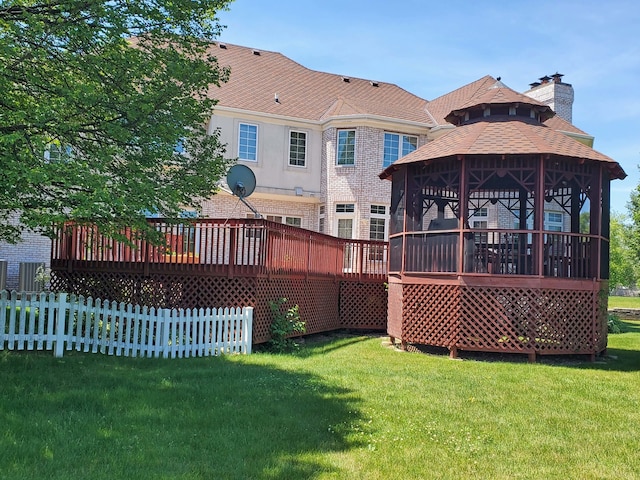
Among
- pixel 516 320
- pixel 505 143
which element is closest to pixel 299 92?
pixel 505 143

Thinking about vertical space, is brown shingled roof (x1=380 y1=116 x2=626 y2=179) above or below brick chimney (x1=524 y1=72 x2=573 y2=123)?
below

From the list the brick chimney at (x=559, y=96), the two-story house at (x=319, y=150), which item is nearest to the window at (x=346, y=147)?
the two-story house at (x=319, y=150)

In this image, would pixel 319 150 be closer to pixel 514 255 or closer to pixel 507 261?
pixel 514 255

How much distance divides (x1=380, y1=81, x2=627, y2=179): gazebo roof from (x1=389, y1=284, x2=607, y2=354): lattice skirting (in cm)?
284

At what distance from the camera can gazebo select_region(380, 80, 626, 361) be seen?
11.4 metres

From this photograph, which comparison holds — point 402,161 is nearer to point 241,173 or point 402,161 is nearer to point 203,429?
point 241,173

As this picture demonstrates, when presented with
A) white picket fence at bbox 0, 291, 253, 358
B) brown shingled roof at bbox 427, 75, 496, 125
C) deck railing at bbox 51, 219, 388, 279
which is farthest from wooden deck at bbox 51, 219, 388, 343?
brown shingled roof at bbox 427, 75, 496, 125

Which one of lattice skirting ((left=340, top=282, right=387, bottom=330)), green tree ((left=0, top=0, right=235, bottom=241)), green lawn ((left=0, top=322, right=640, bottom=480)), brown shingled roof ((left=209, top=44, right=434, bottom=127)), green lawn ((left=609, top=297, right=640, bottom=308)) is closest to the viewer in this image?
green lawn ((left=0, top=322, right=640, bottom=480))

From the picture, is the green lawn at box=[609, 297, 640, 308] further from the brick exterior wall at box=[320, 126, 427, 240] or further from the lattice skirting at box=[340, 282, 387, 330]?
the lattice skirting at box=[340, 282, 387, 330]

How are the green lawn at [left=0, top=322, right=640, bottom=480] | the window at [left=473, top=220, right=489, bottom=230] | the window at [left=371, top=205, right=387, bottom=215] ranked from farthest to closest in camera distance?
the window at [left=473, top=220, right=489, bottom=230] → the window at [left=371, top=205, right=387, bottom=215] → the green lawn at [left=0, top=322, right=640, bottom=480]

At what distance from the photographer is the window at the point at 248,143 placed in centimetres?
2103

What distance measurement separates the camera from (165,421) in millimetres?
5980

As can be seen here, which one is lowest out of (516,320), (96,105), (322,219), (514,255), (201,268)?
(516,320)

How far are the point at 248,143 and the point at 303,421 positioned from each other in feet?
53.1
